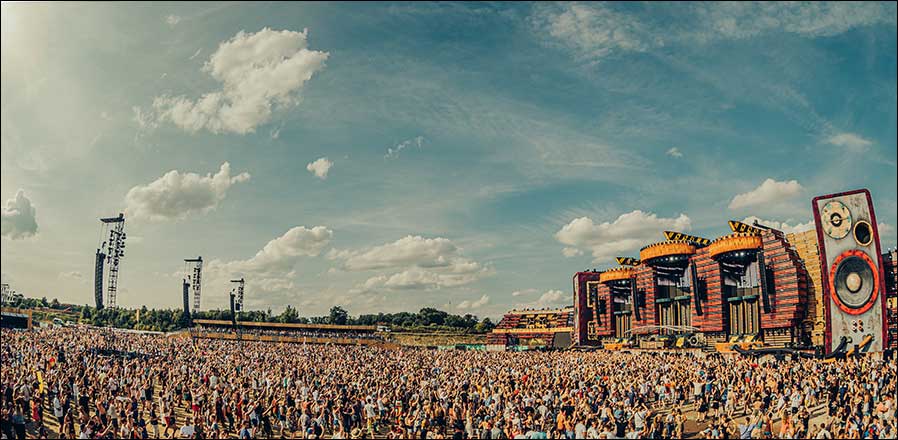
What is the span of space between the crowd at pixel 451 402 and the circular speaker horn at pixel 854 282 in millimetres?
13323

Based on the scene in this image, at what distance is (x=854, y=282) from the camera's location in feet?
139

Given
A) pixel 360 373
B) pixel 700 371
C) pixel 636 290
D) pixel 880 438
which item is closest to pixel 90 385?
pixel 360 373

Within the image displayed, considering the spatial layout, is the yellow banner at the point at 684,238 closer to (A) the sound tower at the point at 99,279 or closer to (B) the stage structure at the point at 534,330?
(B) the stage structure at the point at 534,330

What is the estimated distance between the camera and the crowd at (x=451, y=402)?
1858 cm

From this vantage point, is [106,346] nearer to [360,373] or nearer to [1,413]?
[360,373]

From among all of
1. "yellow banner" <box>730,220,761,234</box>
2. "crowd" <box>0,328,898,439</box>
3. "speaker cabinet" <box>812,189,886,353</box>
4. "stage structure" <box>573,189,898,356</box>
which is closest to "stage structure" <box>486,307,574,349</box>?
"stage structure" <box>573,189,898,356</box>

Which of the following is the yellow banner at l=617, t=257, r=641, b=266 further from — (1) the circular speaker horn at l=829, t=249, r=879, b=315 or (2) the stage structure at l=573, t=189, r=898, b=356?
(1) the circular speaker horn at l=829, t=249, r=879, b=315

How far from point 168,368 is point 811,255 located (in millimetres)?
52054

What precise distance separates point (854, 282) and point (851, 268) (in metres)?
0.95

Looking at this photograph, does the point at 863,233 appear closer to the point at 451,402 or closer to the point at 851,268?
the point at 851,268

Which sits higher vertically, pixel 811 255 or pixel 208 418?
pixel 811 255

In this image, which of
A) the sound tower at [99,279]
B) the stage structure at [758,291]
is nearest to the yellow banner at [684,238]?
the stage structure at [758,291]

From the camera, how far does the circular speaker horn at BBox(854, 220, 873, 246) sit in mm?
41250

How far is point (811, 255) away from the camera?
55.7 metres
